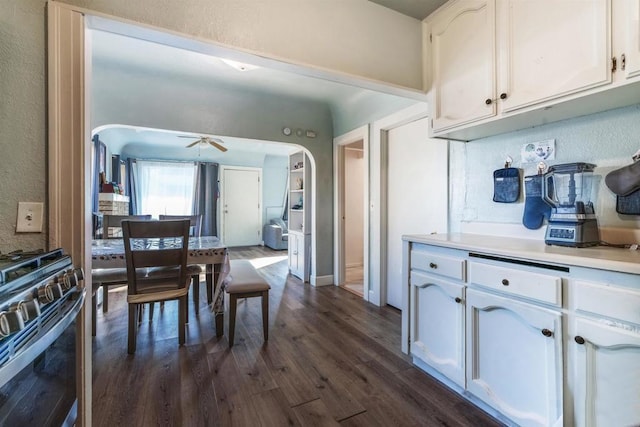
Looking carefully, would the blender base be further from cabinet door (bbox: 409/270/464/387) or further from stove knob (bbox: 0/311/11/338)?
stove knob (bbox: 0/311/11/338)

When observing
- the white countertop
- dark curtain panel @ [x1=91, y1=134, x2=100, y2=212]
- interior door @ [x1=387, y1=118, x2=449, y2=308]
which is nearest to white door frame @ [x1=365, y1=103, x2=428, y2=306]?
interior door @ [x1=387, y1=118, x2=449, y2=308]

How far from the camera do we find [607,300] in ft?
3.46

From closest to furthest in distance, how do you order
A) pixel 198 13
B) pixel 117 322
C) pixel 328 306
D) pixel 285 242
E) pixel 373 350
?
pixel 198 13
pixel 373 350
pixel 117 322
pixel 328 306
pixel 285 242

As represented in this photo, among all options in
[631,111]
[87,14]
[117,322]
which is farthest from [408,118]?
[117,322]

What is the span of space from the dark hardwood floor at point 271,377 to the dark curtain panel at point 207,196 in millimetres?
4197

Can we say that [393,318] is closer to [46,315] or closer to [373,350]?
[373,350]

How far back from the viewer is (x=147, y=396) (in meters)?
1.63

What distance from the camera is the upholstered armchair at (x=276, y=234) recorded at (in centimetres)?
680

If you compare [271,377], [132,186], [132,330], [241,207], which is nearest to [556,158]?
[271,377]

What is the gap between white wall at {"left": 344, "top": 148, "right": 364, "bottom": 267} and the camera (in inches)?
183

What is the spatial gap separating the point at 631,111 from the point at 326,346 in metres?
2.27

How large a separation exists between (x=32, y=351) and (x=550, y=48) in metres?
2.24

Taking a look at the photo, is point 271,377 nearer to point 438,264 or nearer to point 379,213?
point 438,264

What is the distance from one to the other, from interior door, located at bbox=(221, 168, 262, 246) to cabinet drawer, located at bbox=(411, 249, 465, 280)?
604 cm
